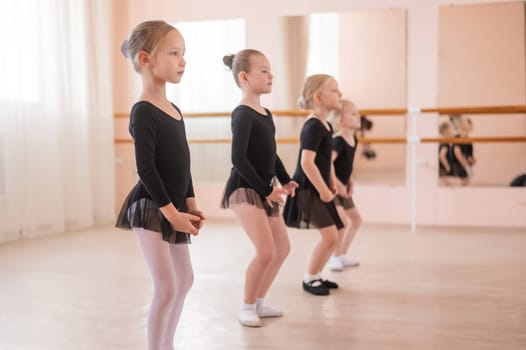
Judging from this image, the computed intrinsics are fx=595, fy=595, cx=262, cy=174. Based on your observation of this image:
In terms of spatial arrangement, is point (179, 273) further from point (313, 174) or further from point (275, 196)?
point (313, 174)

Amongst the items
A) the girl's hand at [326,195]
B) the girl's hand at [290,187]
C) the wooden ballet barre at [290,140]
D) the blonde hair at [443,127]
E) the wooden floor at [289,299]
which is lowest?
the wooden floor at [289,299]

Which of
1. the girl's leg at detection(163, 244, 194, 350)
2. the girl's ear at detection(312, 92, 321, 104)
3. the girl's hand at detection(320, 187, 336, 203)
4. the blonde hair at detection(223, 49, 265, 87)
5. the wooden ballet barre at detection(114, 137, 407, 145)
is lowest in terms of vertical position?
the girl's leg at detection(163, 244, 194, 350)

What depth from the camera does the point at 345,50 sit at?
464 centimetres

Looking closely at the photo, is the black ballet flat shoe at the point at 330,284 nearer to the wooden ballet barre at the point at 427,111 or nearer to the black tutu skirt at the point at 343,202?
the black tutu skirt at the point at 343,202

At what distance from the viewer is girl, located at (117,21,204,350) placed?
1451mm

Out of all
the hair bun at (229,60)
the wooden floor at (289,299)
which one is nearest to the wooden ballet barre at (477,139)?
the wooden floor at (289,299)

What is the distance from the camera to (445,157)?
445 centimetres

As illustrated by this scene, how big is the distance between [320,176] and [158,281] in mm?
1009

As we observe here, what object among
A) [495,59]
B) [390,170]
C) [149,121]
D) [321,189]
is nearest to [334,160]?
[321,189]

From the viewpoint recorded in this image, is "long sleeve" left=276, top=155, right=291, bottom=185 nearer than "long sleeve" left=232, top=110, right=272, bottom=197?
No

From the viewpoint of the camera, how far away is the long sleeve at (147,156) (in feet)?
4.67

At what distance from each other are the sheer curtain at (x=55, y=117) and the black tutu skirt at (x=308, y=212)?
6.88ft

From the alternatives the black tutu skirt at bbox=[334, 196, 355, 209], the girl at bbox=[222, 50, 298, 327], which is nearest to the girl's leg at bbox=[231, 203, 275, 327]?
the girl at bbox=[222, 50, 298, 327]

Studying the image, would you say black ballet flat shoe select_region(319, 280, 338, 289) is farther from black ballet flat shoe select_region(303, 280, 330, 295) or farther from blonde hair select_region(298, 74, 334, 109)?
blonde hair select_region(298, 74, 334, 109)
